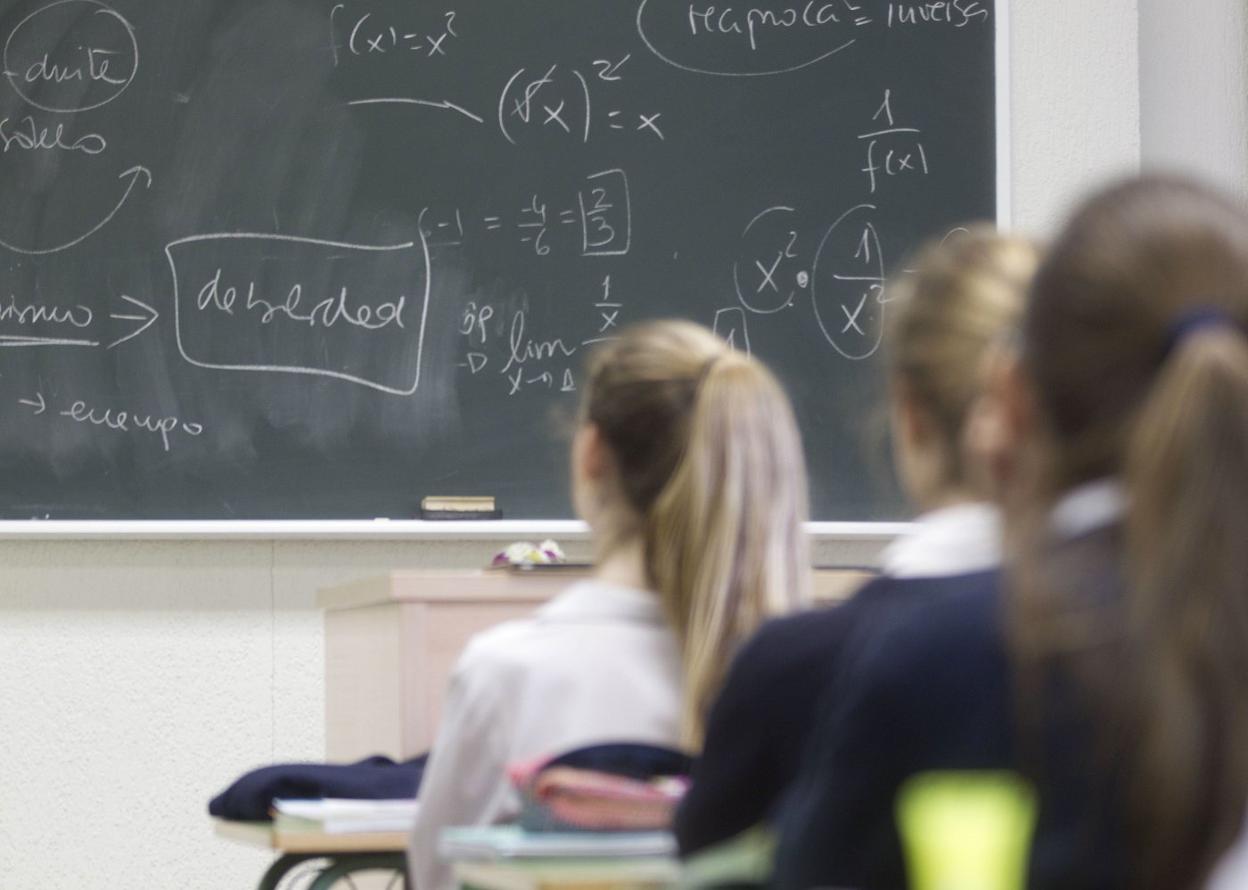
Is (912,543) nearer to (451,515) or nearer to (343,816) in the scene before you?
(343,816)

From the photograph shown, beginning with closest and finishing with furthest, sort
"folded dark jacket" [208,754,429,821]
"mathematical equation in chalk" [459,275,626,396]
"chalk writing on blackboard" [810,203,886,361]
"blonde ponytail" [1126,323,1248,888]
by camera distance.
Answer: "blonde ponytail" [1126,323,1248,888] < "folded dark jacket" [208,754,429,821] < "mathematical equation in chalk" [459,275,626,396] < "chalk writing on blackboard" [810,203,886,361]

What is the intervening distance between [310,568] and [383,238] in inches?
26.6

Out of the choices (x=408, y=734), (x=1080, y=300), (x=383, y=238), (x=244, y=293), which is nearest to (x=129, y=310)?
(x=244, y=293)

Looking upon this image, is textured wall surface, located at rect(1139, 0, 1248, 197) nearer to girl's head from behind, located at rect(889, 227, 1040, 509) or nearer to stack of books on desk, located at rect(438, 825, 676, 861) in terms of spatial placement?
girl's head from behind, located at rect(889, 227, 1040, 509)

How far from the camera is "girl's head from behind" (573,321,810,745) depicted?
5.57ft

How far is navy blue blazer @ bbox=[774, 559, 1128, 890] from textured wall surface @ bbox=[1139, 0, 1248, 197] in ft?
10.6

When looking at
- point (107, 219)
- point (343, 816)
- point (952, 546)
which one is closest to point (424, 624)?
point (343, 816)

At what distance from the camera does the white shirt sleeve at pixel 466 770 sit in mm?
1734

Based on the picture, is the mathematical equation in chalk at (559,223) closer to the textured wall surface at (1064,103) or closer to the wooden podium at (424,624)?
the textured wall surface at (1064,103)

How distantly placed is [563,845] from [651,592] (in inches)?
17.8

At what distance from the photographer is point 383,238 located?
3.74m

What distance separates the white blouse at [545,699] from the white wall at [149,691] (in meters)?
1.96

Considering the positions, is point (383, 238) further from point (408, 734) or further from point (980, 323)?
point (980, 323)

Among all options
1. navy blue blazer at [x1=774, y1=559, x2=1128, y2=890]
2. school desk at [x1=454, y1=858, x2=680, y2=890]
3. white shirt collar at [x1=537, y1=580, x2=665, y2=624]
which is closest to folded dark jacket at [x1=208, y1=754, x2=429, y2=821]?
white shirt collar at [x1=537, y1=580, x2=665, y2=624]
